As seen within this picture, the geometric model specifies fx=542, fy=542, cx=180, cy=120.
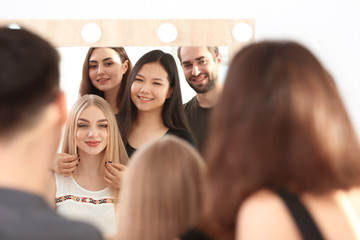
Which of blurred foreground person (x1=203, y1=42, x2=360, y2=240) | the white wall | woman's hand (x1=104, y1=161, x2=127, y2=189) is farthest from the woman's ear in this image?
blurred foreground person (x1=203, y1=42, x2=360, y2=240)

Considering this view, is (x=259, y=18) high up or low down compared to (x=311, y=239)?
up

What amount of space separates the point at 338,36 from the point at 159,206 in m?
1.13

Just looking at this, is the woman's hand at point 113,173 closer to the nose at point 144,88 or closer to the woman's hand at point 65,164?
the woman's hand at point 65,164

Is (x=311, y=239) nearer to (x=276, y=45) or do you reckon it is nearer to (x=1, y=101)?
(x=276, y=45)

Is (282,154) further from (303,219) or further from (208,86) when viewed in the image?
(208,86)

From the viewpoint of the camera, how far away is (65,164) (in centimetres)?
132

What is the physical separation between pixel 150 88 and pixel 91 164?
238 mm

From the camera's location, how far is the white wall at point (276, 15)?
1.68 m

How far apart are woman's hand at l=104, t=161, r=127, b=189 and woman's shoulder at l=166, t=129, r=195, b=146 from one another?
0.15 meters

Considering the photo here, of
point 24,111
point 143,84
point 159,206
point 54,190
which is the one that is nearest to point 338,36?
point 143,84

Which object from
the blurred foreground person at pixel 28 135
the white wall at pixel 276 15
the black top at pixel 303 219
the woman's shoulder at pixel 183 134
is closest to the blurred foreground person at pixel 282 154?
the black top at pixel 303 219

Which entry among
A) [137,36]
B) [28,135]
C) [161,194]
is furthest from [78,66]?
[28,135]

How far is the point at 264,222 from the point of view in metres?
0.67

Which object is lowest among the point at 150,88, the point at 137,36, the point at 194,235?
the point at 194,235
